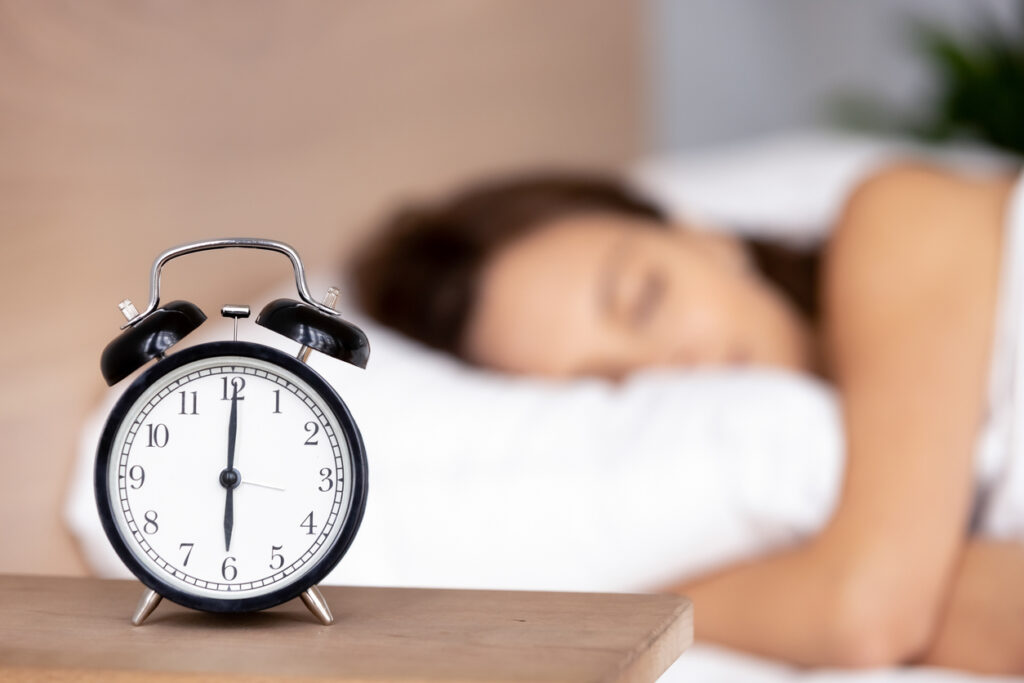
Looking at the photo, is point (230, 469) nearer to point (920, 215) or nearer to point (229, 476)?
point (229, 476)

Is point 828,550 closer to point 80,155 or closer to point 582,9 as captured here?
point 80,155

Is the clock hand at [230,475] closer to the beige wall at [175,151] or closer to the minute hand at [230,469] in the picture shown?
the minute hand at [230,469]

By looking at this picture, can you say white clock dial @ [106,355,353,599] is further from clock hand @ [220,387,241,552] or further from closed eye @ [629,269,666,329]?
closed eye @ [629,269,666,329]

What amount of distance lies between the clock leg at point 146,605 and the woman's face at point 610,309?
0.82 m

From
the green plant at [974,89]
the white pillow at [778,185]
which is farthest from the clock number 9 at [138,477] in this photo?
the green plant at [974,89]

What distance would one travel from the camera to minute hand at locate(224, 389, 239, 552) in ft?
1.82

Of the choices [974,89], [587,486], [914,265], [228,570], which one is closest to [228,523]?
[228,570]

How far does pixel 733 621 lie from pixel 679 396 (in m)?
0.25

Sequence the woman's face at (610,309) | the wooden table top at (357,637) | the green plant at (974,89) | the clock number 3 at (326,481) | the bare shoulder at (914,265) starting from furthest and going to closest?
1. the green plant at (974,89)
2. the woman's face at (610,309)
3. the bare shoulder at (914,265)
4. the clock number 3 at (326,481)
5. the wooden table top at (357,637)

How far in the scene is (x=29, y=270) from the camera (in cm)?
90

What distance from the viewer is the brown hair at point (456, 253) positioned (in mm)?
1455

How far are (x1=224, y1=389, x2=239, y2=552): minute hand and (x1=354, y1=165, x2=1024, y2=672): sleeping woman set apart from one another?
0.60m

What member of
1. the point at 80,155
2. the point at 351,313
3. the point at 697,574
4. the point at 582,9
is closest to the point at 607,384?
the point at 697,574

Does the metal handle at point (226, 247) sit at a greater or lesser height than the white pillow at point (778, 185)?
lesser
